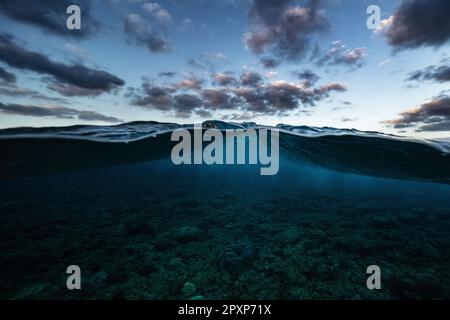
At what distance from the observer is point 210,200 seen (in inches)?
423

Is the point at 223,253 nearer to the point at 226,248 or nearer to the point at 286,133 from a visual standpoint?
the point at 226,248

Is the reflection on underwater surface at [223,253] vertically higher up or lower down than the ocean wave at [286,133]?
lower down

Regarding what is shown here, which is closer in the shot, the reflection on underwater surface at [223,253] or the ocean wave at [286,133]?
the reflection on underwater surface at [223,253]

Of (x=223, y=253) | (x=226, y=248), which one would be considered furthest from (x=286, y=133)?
(x=223, y=253)

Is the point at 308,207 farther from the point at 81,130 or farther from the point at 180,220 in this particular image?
the point at 81,130

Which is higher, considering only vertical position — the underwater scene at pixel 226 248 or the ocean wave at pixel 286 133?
the ocean wave at pixel 286 133

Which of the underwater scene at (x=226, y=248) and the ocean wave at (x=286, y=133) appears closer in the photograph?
the underwater scene at (x=226, y=248)

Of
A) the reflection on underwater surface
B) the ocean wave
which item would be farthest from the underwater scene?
the ocean wave

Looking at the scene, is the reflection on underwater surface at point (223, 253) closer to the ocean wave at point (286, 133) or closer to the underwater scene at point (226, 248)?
the underwater scene at point (226, 248)

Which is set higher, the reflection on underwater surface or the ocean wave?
the ocean wave

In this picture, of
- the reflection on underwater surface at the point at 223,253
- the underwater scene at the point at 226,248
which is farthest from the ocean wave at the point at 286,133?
the reflection on underwater surface at the point at 223,253

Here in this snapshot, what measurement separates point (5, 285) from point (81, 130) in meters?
9.36

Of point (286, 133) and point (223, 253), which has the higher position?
point (286, 133)

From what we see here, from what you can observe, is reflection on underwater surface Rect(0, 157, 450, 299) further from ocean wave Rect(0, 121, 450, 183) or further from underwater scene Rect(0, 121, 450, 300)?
ocean wave Rect(0, 121, 450, 183)
